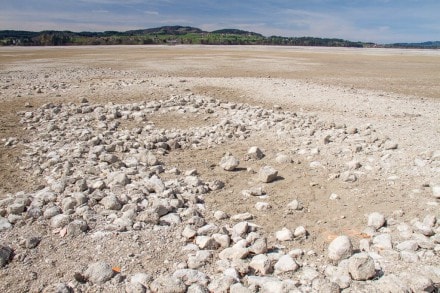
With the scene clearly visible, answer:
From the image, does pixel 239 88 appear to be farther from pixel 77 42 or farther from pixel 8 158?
pixel 77 42

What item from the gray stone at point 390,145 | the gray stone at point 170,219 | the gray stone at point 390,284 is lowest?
the gray stone at point 170,219

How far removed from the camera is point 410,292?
3.58m

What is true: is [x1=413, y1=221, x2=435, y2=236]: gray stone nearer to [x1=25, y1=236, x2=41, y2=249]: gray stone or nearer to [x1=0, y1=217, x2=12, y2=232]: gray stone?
[x1=25, y1=236, x2=41, y2=249]: gray stone

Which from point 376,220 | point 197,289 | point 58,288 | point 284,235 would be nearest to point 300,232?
point 284,235

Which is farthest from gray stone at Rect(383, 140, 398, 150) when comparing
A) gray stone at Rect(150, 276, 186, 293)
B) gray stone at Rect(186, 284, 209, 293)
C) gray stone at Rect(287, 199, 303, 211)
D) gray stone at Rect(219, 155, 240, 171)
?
gray stone at Rect(150, 276, 186, 293)

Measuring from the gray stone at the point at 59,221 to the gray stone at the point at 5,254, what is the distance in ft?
2.15

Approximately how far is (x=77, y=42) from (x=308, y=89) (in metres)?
106

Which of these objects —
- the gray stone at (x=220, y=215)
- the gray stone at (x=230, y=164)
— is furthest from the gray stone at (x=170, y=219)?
the gray stone at (x=230, y=164)

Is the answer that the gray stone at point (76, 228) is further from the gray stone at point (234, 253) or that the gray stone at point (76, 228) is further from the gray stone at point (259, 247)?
the gray stone at point (259, 247)

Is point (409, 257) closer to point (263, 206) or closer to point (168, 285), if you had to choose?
point (263, 206)

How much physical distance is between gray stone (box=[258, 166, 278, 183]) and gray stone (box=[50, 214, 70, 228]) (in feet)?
11.0

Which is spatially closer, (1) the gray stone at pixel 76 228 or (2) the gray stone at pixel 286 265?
(2) the gray stone at pixel 286 265

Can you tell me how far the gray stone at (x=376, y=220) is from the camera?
5066 mm

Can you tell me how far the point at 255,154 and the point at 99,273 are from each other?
483cm
